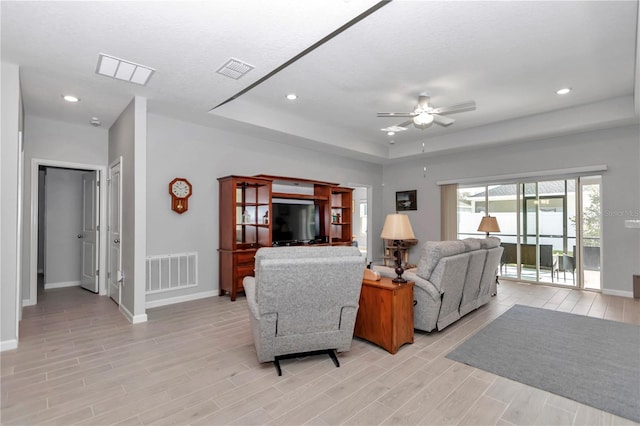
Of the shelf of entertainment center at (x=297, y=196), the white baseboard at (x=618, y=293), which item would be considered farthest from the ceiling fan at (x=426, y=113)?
the white baseboard at (x=618, y=293)

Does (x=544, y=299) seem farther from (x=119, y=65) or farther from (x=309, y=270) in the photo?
(x=119, y=65)

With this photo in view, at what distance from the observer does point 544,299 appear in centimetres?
499

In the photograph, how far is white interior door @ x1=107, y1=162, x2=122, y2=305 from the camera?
4461mm

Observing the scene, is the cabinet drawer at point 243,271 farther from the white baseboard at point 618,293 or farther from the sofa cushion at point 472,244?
the white baseboard at point 618,293

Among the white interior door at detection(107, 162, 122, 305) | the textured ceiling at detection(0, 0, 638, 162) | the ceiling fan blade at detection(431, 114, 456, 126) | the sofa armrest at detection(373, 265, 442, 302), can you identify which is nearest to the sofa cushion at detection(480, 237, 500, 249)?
the sofa armrest at detection(373, 265, 442, 302)

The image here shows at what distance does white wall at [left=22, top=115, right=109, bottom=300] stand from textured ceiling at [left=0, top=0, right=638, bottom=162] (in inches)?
8.5

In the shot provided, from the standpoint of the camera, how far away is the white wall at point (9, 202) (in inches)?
120

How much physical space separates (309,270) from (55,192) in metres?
5.83

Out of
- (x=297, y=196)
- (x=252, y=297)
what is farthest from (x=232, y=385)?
(x=297, y=196)

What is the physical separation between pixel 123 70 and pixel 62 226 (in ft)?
13.5

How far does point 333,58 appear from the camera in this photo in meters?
3.54

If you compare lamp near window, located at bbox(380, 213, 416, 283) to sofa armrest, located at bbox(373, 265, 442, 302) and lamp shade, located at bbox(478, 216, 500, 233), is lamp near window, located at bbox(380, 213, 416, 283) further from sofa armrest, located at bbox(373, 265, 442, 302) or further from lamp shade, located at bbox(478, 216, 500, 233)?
lamp shade, located at bbox(478, 216, 500, 233)

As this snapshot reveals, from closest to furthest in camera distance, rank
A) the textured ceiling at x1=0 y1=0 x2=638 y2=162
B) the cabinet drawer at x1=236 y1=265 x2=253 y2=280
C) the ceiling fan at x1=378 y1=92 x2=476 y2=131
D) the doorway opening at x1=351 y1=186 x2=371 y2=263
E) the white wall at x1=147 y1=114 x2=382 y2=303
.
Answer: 1. the textured ceiling at x1=0 y1=0 x2=638 y2=162
2. the ceiling fan at x1=378 y1=92 x2=476 y2=131
3. the white wall at x1=147 y1=114 x2=382 y2=303
4. the cabinet drawer at x1=236 y1=265 x2=253 y2=280
5. the doorway opening at x1=351 y1=186 x2=371 y2=263

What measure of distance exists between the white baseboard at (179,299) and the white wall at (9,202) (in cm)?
159
